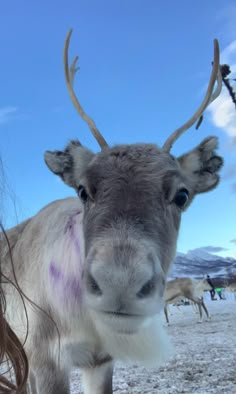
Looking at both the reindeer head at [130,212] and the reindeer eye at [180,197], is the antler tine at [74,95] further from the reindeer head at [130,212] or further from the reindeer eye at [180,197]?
the reindeer eye at [180,197]

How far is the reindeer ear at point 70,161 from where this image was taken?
125 inches

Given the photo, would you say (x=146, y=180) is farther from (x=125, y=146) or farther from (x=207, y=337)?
(x=207, y=337)

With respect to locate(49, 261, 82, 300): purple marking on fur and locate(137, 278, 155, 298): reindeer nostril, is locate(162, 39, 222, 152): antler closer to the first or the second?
locate(49, 261, 82, 300): purple marking on fur

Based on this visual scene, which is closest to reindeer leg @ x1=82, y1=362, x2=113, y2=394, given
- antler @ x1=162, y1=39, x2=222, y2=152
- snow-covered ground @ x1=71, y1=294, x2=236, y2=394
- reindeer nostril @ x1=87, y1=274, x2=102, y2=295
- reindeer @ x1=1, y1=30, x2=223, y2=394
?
reindeer @ x1=1, y1=30, x2=223, y2=394

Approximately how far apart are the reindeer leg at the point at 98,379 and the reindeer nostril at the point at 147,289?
56.8 inches

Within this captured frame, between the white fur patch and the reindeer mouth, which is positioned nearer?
the reindeer mouth

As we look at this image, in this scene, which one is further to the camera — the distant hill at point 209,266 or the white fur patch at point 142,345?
the distant hill at point 209,266

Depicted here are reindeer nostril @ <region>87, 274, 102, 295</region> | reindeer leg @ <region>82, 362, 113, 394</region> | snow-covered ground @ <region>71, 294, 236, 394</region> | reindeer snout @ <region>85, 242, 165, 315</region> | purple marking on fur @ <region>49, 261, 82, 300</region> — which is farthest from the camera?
snow-covered ground @ <region>71, 294, 236, 394</region>

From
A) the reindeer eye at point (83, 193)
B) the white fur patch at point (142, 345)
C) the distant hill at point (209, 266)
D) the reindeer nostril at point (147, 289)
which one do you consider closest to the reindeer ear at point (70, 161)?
the reindeer eye at point (83, 193)

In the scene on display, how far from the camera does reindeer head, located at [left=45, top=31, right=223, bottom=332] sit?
2062 mm

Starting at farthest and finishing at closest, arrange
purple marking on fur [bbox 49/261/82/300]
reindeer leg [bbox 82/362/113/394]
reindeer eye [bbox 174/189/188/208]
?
reindeer leg [bbox 82/362/113/394]
purple marking on fur [bbox 49/261/82/300]
reindeer eye [bbox 174/189/188/208]

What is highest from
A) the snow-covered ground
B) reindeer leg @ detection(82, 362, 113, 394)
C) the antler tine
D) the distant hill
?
the antler tine

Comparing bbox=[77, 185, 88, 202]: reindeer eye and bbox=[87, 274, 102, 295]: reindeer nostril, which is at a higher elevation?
bbox=[77, 185, 88, 202]: reindeer eye

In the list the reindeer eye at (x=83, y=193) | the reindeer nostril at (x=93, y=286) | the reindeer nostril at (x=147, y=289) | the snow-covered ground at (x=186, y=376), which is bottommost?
the snow-covered ground at (x=186, y=376)
